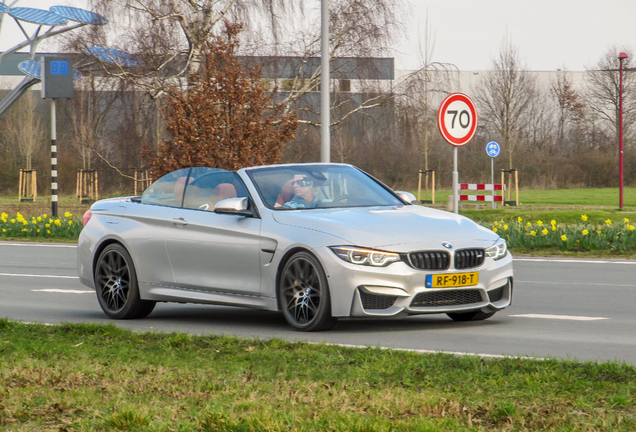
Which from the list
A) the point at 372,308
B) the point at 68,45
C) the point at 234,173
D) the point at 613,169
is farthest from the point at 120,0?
the point at 613,169

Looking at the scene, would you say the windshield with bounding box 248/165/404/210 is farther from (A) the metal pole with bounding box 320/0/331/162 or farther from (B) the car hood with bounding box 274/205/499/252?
(A) the metal pole with bounding box 320/0/331/162

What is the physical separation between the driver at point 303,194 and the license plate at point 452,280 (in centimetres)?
146

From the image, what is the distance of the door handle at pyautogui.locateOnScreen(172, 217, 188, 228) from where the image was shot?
9.47 metres

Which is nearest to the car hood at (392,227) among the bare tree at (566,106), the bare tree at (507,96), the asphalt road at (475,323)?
the asphalt road at (475,323)

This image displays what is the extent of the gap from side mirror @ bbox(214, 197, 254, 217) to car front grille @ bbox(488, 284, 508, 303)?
224 centimetres

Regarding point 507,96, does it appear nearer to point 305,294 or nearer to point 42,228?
point 42,228

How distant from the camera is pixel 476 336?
26.7 ft

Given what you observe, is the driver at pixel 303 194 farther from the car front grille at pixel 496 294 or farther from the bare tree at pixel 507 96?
the bare tree at pixel 507 96

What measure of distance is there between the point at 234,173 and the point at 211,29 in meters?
21.5

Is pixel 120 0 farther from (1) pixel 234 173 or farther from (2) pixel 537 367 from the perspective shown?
(2) pixel 537 367

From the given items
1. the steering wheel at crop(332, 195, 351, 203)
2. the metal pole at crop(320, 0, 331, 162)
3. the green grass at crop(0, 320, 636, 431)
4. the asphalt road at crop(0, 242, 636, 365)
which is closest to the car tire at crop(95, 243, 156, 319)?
the asphalt road at crop(0, 242, 636, 365)

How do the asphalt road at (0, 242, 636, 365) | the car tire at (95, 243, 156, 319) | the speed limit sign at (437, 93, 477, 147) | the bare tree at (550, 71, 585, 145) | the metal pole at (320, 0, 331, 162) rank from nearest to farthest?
the asphalt road at (0, 242, 636, 365), the car tire at (95, 243, 156, 319), the speed limit sign at (437, 93, 477, 147), the metal pole at (320, 0, 331, 162), the bare tree at (550, 71, 585, 145)

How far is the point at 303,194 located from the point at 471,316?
1929mm

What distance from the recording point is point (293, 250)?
8461 millimetres
